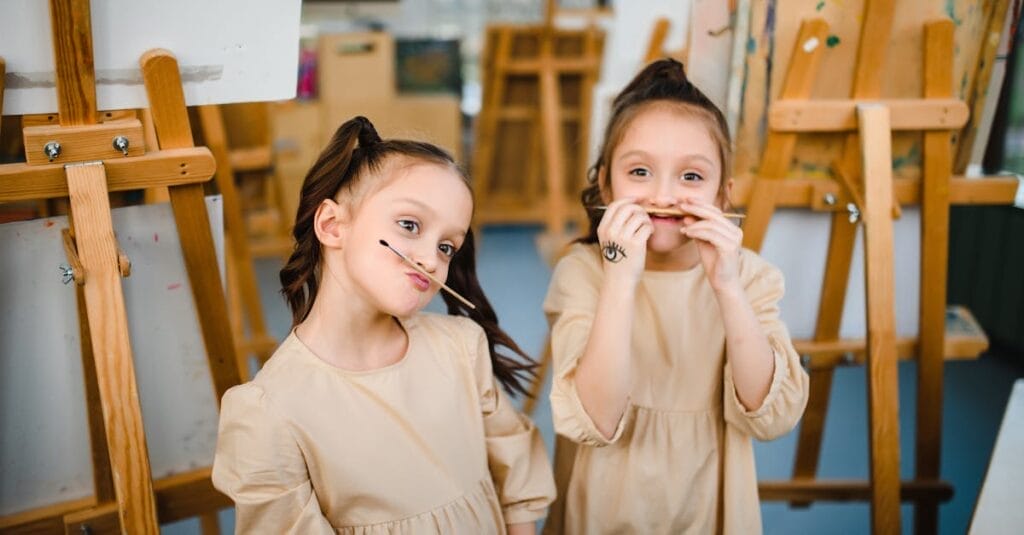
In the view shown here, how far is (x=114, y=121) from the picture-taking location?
123 cm

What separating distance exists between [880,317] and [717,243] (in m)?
0.52

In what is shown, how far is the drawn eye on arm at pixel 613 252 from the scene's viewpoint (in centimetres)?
114

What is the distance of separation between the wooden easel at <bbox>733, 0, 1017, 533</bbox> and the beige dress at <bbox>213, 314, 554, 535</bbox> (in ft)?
2.19

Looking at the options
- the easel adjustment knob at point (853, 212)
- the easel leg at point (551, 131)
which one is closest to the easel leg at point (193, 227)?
Answer: the easel adjustment knob at point (853, 212)

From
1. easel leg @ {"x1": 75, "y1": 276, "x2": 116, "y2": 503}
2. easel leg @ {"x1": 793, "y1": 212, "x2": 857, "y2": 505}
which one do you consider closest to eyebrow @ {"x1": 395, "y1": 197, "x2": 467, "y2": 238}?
easel leg @ {"x1": 75, "y1": 276, "x2": 116, "y2": 503}

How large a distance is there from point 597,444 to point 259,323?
1582 mm

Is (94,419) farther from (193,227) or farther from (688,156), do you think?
(688,156)

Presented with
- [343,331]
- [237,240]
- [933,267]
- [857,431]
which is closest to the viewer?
[343,331]

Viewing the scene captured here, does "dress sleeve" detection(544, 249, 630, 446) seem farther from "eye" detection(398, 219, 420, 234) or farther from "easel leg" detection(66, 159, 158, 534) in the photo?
"easel leg" detection(66, 159, 158, 534)

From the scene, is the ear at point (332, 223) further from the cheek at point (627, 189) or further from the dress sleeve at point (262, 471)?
the cheek at point (627, 189)

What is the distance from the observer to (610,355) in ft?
3.70

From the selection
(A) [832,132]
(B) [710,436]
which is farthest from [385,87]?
(B) [710,436]

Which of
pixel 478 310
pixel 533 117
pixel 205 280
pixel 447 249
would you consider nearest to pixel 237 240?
pixel 205 280

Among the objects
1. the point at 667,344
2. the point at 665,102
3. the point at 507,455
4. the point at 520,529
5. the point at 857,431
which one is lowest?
the point at 857,431
